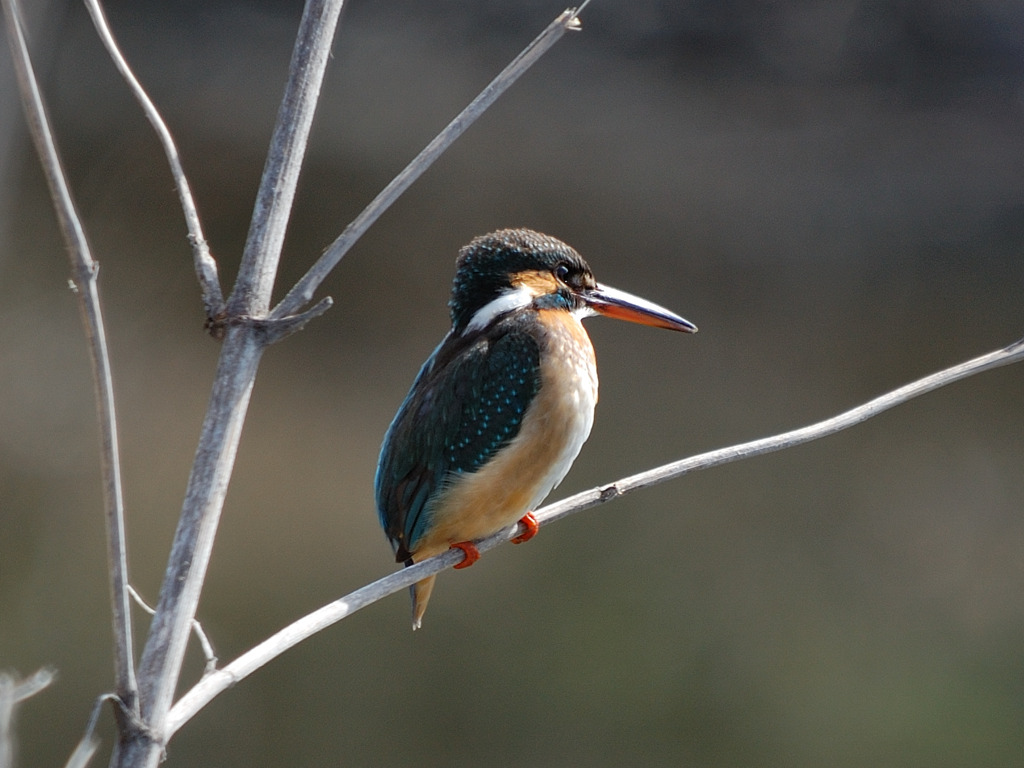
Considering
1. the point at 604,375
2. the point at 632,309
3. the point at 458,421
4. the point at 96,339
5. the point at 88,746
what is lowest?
the point at 88,746

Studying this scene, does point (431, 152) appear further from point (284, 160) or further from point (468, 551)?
point (468, 551)

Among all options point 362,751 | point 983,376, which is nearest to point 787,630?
point 983,376

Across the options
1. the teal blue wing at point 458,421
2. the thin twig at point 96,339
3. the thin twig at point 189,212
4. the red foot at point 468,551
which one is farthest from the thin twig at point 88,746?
the teal blue wing at point 458,421

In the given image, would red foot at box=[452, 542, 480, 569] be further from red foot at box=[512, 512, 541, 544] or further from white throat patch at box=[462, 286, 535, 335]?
white throat patch at box=[462, 286, 535, 335]

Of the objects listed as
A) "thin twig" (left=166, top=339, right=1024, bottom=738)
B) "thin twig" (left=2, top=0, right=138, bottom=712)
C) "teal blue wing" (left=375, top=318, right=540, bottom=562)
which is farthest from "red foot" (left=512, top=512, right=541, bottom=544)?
"thin twig" (left=2, top=0, right=138, bottom=712)

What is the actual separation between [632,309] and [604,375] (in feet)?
5.62

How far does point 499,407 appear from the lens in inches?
65.8

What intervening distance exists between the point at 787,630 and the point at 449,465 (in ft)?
7.24

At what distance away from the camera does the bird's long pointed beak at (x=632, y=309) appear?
5.65 feet

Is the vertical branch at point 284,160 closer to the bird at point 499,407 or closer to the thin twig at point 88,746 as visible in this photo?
the thin twig at point 88,746

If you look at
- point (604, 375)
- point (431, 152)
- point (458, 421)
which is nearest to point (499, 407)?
point (458, 421)

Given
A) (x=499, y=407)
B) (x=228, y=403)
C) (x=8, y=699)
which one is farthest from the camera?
(x=499, y=407)

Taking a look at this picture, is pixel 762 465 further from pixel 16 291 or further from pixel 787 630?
pixel 16 291

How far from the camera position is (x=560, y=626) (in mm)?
3404
